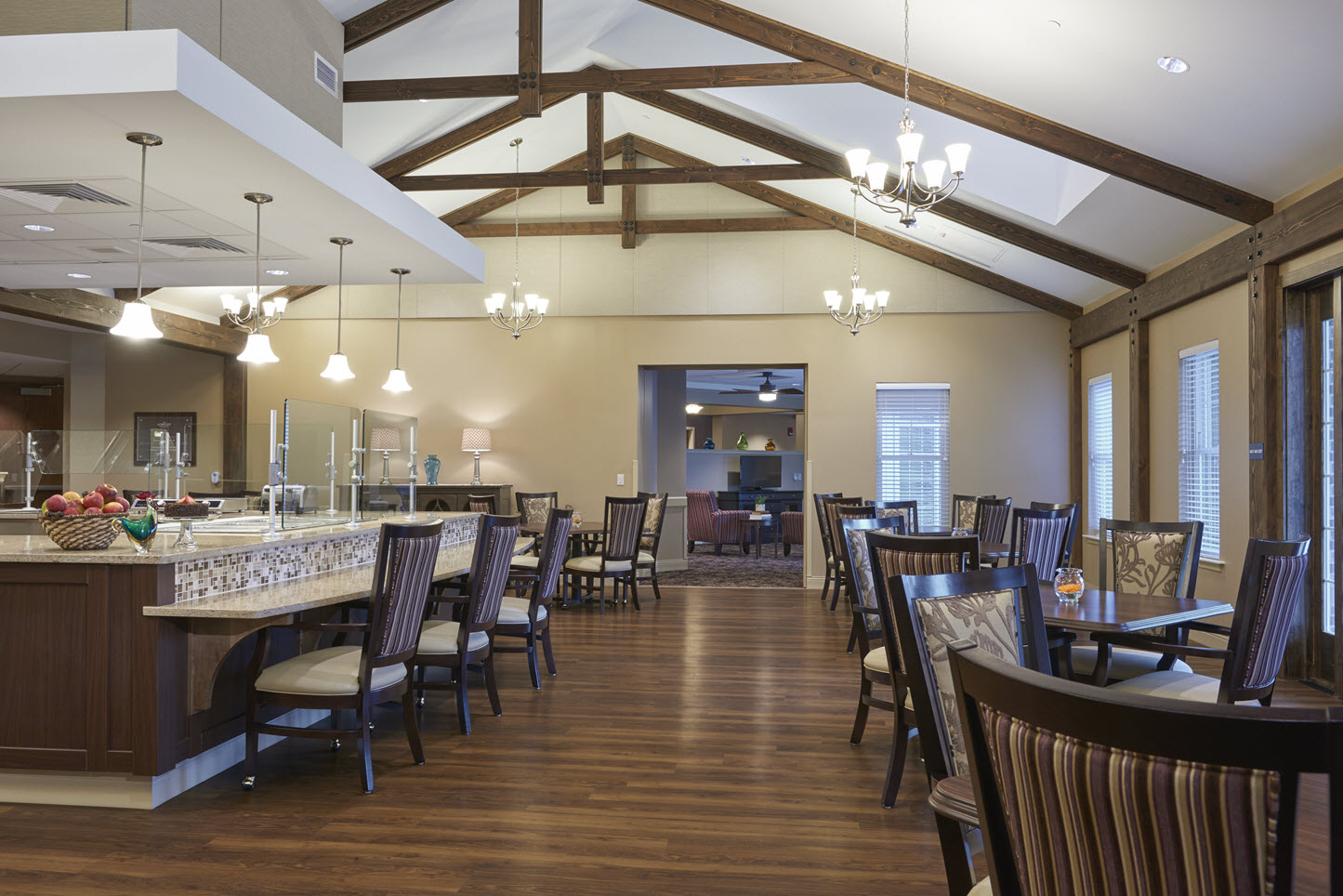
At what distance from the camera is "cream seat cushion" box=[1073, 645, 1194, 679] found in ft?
11.7

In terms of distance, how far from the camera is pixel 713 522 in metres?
13.7

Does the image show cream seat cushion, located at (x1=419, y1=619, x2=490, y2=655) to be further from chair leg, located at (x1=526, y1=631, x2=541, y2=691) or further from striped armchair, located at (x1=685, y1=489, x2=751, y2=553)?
striped armchair, located at (x1=685, y1=489, x2=751, y2=553)

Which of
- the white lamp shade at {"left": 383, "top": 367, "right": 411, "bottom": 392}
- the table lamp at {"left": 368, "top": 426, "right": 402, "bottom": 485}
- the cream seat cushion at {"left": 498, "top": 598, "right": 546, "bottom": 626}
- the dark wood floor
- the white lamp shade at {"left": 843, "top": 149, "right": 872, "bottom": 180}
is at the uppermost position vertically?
the white lamp shade at {"left": 843, "top": 149, "right": 872, "bottom": 180}

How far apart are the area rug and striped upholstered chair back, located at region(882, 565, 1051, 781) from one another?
7.61m

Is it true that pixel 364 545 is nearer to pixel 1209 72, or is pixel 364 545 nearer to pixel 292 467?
pixel 292 467

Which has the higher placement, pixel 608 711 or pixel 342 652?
pixel 342 652

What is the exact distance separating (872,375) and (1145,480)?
3071mm

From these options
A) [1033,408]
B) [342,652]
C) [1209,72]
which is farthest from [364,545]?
[1033,408]

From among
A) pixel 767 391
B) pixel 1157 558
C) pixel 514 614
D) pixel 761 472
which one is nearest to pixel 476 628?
pixel 514 614

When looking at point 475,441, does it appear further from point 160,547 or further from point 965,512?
point 160,547

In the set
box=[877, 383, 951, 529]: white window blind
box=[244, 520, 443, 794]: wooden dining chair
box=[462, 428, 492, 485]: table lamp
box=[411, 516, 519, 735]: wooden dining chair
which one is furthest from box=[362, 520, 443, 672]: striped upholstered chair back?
box=[877, 383, 951, 529]: white window blind

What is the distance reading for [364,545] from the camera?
16.4ft

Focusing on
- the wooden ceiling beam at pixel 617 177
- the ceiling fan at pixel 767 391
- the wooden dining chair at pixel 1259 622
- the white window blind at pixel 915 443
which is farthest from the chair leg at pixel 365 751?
the ceiling fan at pixel 767 391

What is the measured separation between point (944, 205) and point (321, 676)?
6.62 meters
